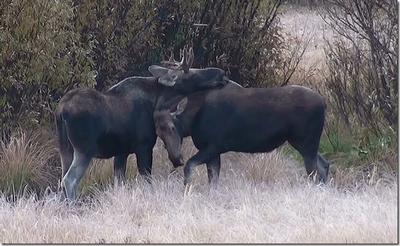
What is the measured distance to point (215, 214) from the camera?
415 inches

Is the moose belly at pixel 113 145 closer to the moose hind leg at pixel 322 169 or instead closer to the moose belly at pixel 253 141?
the moose belly at pixel 253 141

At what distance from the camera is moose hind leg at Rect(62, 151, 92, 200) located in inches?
457

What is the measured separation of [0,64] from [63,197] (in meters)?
2.28

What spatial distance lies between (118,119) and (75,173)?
731mm

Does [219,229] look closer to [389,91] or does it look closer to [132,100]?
[132,100]

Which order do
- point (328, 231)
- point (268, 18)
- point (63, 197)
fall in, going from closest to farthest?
point (328, 231) → point (63, 197) → point (268, 18)

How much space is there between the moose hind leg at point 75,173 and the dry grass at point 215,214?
19 cm

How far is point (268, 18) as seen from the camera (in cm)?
1628

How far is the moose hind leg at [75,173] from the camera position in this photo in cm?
1160

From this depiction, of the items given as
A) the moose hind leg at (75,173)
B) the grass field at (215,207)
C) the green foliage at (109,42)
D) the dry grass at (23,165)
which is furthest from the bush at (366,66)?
the moose hind leg at (75,173)

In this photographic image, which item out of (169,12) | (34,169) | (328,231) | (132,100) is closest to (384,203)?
(328,231)

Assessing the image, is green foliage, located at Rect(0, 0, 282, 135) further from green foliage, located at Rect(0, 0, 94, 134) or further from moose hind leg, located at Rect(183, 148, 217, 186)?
moose hind leg, located at Rect(183, 148, 217, 186)

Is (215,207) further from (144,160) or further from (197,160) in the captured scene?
(144,160)

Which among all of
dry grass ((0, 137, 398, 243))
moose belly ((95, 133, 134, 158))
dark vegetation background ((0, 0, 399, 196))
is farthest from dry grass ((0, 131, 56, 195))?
moose belly ((95, 133, 134, 158))
